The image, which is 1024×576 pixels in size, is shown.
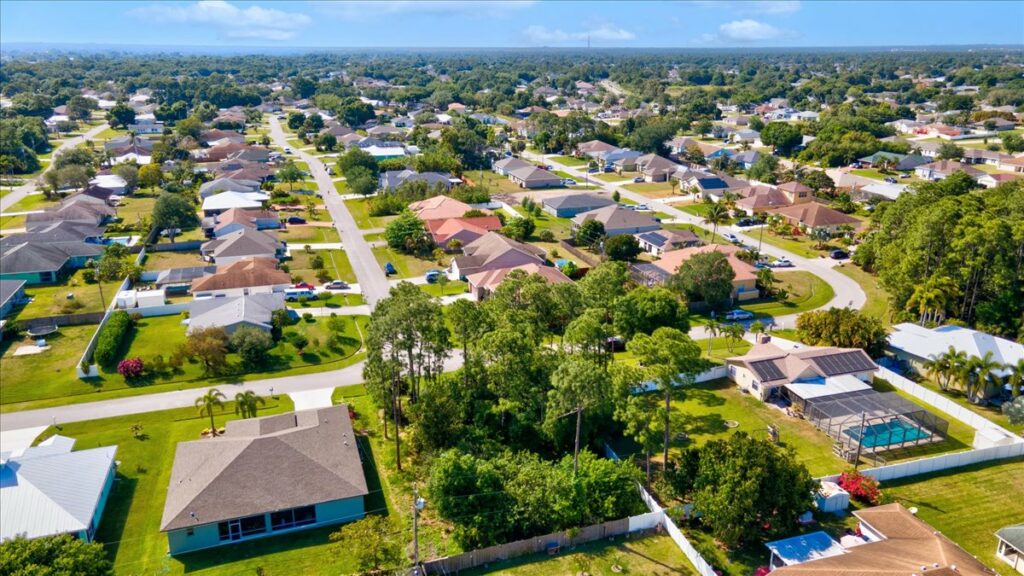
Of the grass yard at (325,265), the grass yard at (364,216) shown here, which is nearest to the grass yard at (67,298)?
the grass yard at (325,265)

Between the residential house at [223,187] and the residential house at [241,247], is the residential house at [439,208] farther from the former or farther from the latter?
the residential house at [223,187]

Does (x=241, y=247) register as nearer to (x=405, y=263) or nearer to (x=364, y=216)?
(x=405, y=263)

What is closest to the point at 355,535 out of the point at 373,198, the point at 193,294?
the point at 193,294

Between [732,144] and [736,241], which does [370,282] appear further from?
[732,144]

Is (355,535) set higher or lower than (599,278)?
lower

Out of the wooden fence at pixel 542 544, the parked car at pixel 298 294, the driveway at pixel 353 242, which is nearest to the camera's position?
the wooden fence at pixel 542 544

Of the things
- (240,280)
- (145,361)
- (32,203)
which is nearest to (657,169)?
(240,280)
